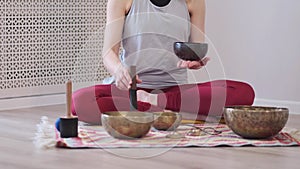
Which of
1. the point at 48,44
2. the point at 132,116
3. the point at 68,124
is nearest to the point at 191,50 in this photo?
the point at 132,116

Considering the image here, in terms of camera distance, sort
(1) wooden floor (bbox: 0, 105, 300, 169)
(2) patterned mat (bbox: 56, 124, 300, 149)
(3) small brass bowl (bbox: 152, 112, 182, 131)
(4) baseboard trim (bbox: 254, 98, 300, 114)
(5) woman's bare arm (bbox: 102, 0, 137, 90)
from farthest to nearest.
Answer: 1. (4) baseboard trim (bbox: 254, 98, 300, 114)
2. (5) woman's bare arm (bbox: 102, 0, 137, 90)
3. (3) small brass bowl (bbox: 152, 112, 182, 131)
4. (2) patterned mat (bbox: 56, 124, 300, 149)
5. (1) wooden floor (bbox: 0, 105, 300, 169)

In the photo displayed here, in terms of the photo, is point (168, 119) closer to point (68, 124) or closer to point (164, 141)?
point (164, 141)

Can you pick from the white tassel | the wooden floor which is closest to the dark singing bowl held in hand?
the wooden floor

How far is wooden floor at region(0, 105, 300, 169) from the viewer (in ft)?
6.30

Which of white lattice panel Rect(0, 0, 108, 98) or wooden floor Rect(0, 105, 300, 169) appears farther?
white lattice panel Rect(0, 0, 108, 98)

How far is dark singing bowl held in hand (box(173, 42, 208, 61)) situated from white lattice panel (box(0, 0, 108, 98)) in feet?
4.03

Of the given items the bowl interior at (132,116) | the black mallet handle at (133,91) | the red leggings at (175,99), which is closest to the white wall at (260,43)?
the red leggings at (175,99)

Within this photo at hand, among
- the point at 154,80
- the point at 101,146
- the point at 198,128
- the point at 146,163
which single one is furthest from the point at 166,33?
the point at 146,163

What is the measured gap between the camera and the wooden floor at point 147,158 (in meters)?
1.92

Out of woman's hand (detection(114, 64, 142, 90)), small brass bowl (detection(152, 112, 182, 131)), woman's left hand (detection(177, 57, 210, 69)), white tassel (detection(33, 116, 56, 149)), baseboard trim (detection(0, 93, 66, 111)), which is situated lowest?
baseboard trim (detection(0, 93, 66, 111))

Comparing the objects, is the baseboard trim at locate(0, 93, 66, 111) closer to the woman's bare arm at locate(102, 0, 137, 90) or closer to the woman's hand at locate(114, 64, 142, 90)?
the woman's bare arm at locate(102, 0, 137, 90)

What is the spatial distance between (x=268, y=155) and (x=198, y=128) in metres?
0.48

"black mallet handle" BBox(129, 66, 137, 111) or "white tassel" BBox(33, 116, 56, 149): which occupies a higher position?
"black mallet handle" BBox(129, 66, 137, 111)

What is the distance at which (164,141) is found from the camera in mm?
2258
